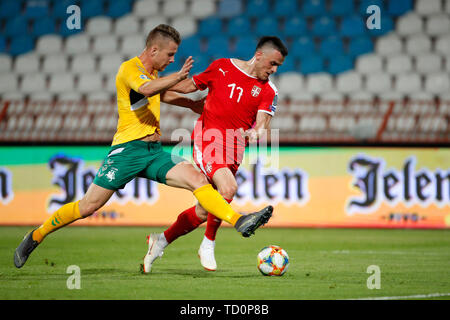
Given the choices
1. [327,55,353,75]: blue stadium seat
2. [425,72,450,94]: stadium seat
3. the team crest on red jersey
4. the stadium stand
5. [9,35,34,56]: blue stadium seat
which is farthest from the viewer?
[9,35,34,56]: blue stadium seat

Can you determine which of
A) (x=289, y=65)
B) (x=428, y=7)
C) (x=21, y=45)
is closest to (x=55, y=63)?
(x=21, y=45)

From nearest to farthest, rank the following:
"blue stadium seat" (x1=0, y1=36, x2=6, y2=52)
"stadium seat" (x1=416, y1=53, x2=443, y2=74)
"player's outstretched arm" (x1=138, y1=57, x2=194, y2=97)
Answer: "player's outstretched arm" (x1=138, y1=57, x2=194, y2=97)
"stadium seat" (x1=416, y1=53, x2=443, y2=74)
"blue stadium seat" (x1=0, y1=36, x2=6, y2=52)

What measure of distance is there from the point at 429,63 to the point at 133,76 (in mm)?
11950

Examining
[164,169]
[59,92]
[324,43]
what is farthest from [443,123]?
[59,92]

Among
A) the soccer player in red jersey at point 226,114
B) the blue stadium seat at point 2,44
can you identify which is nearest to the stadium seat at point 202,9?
the blue stadium seat at point 2,44

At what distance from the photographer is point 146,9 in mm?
18656

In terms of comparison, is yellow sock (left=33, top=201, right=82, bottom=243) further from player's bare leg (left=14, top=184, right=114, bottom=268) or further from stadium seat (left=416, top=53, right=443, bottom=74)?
stadium seat (left=416, top=53, right=443, bottom=74)

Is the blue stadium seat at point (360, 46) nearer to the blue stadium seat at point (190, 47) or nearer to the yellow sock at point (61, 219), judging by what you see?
the blue stadium seat at point (190, 47)

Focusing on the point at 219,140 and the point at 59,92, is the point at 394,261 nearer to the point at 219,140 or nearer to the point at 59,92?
the point at 219,140

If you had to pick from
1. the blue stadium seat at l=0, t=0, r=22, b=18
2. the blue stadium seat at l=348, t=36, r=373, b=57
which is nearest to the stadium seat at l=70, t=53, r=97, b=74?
the blue stadium seat at l=0, t=0, r=22, b=18

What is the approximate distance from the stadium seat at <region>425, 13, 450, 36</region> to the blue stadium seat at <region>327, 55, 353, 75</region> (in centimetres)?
215

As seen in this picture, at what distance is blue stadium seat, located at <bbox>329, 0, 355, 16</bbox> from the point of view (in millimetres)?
17828
